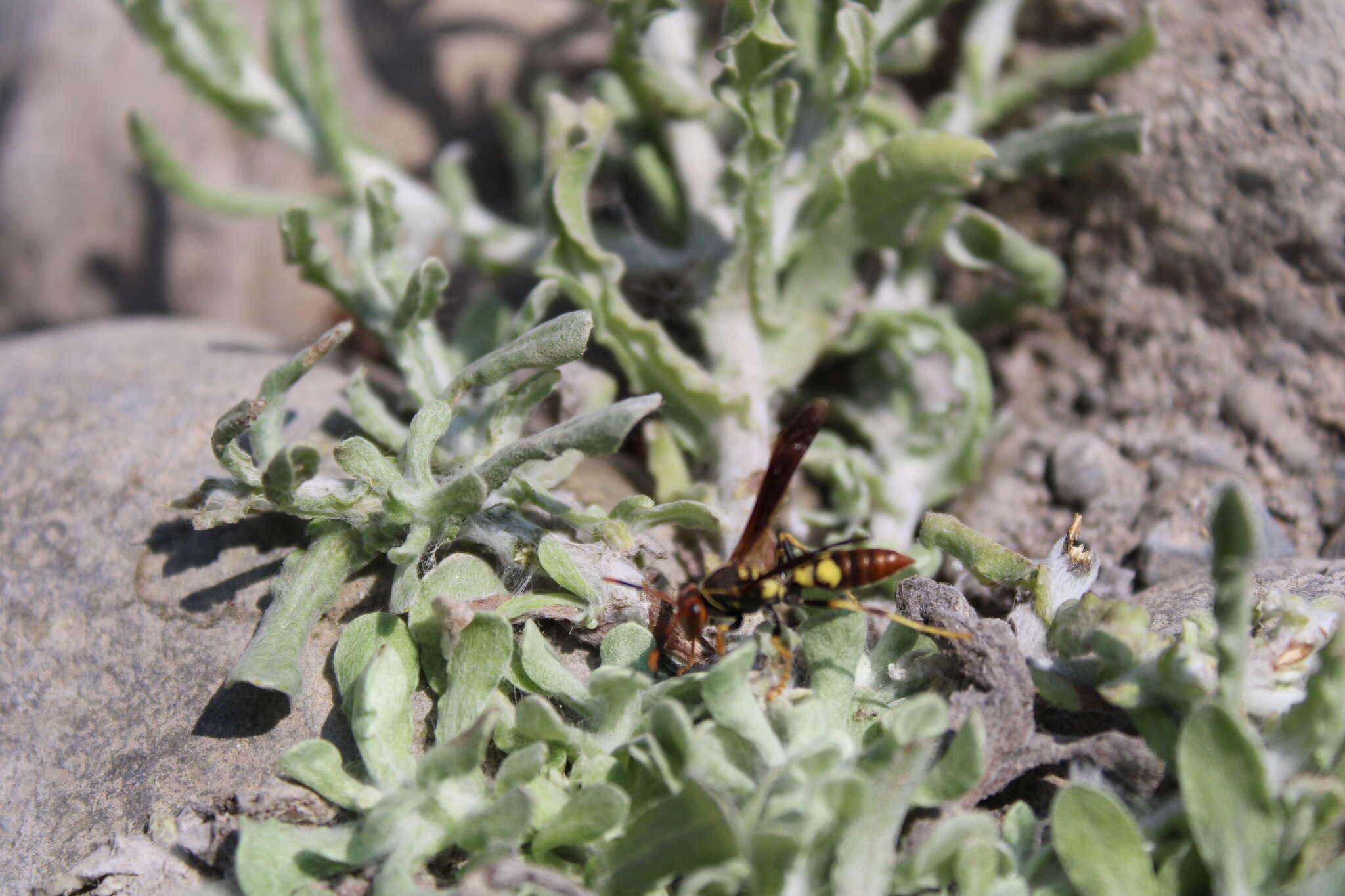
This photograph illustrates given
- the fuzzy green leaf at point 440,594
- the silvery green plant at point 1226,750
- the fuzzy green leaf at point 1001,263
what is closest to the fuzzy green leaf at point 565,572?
the fuzzy green leaf at point 440,594

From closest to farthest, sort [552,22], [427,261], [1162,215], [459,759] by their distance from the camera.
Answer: [459,759], [427,261], [1162,215], [552,22]

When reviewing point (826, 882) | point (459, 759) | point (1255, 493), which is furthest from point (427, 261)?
point (1255, 493)

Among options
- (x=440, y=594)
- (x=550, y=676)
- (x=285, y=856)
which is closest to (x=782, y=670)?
(x=550, y=676)

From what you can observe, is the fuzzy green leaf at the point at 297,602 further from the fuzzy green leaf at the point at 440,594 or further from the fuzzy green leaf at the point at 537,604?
the fuzzy green leaf at the point at 537,604

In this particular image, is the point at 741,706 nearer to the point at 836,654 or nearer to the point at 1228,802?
the point at 836,654

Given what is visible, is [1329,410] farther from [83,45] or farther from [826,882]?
[83,45]

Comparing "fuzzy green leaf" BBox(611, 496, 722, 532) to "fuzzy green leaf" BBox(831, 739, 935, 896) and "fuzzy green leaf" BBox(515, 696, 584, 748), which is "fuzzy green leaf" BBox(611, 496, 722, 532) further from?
"fuzzy green leaf" BBox(831, 739, 935, 896)

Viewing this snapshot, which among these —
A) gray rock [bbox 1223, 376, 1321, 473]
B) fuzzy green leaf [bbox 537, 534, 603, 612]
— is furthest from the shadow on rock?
gray rock [bbox 1223, 376, 1321, 473]
